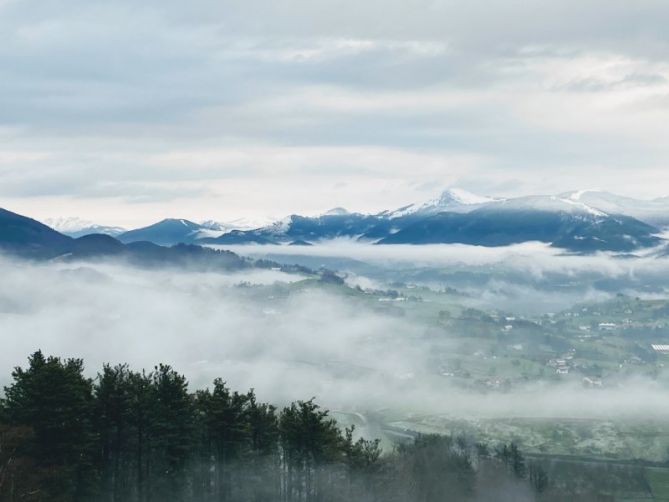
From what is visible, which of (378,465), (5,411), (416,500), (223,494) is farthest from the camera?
(416,500)

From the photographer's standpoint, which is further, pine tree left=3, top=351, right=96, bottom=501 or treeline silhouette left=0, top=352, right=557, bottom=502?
pine tree left=3, top=351, right=96, bottom=501

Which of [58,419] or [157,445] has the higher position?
[58,419]

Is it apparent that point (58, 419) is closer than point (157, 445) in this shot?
Yes

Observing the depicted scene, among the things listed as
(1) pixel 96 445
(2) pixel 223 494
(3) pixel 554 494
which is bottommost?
(3) pixel 554 494

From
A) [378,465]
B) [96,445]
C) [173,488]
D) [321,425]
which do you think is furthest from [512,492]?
[96,445]

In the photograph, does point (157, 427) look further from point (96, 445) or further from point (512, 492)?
point (512, 492)

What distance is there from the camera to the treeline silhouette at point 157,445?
7512 cm

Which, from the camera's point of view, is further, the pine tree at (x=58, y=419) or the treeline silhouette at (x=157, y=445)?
the pine tree at (x=58, y=419)

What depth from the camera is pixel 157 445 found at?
84062 millimetres

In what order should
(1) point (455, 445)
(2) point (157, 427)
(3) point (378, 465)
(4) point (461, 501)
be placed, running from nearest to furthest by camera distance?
(2) point (157, 427) < (3) point (378, 465) < (4) point (461, 501) < (1) point (455, 445)

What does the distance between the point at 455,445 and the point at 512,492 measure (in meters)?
50.7

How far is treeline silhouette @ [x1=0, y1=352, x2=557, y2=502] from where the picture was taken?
7512cm

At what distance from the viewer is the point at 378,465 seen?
101 meters

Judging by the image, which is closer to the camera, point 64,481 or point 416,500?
point 64,481
